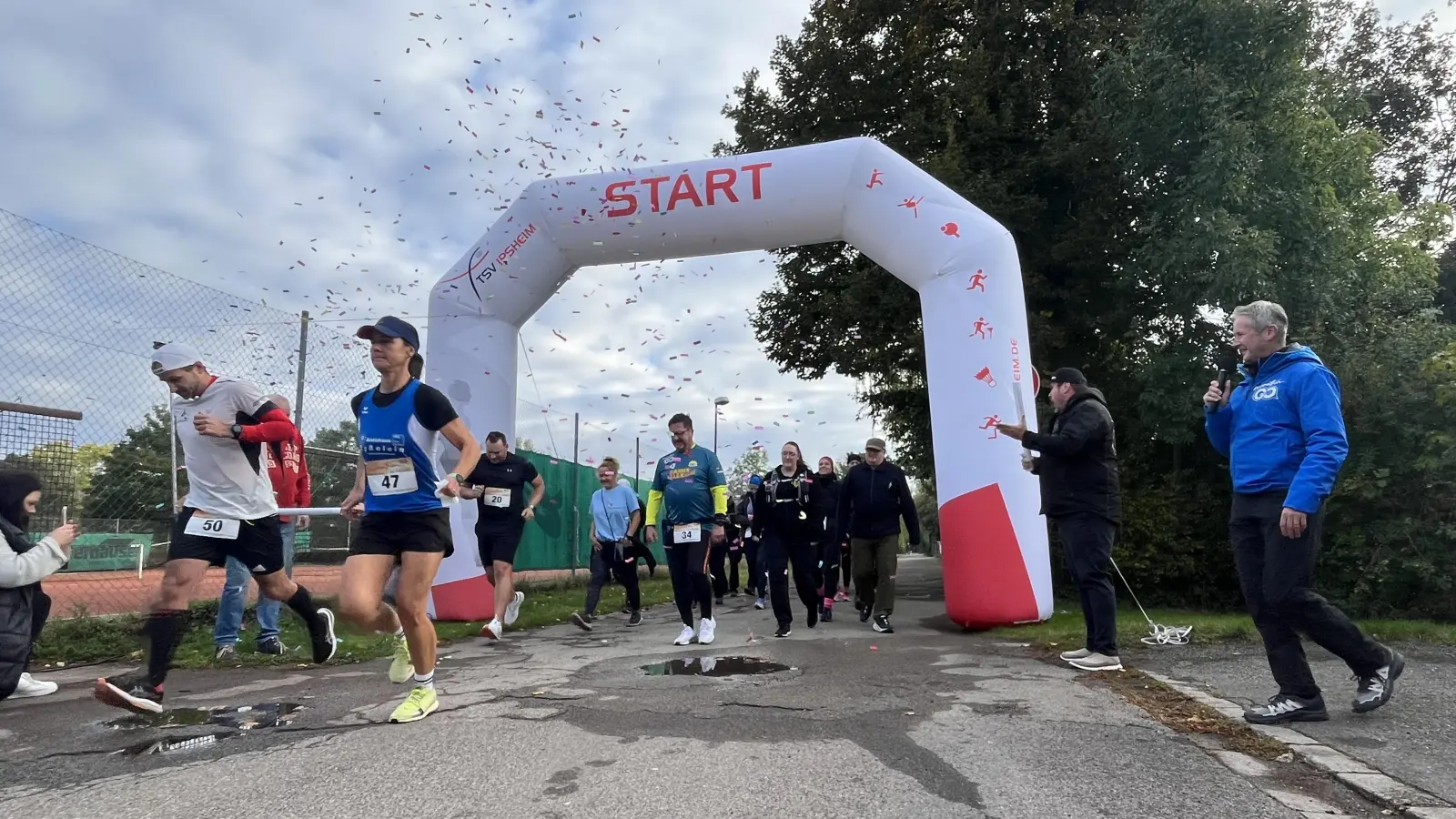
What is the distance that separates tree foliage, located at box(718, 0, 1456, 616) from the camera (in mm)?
8820

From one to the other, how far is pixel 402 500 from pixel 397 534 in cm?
18

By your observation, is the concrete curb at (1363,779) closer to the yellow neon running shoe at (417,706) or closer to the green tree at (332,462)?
the yellow neon running shoe at (417,706)

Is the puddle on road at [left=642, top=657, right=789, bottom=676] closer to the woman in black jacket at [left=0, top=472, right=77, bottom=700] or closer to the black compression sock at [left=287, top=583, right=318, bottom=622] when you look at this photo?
the black compression sock at [left=287, top=583, right=318, bottom=622]

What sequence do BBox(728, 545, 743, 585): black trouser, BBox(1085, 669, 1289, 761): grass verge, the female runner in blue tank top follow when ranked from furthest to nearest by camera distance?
BBox(728, 545, 743, 585): black trouser, the female runner in blue tank top, BBox(1085, 669, 1289, 761): grass verge

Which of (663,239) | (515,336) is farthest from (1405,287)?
(515,336)

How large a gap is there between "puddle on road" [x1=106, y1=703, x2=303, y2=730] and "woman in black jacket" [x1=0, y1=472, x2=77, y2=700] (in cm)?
87

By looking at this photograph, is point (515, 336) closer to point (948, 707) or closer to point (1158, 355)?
point (948, 707)

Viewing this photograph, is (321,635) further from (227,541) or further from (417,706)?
(417,706)

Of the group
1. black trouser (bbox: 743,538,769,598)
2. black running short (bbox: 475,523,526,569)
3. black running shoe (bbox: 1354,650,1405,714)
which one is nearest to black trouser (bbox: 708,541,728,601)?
black trouser (bbox: 743,538,769,598)

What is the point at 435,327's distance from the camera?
31.7 feet

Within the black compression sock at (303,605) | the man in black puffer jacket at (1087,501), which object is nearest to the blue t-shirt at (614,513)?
the black compression sock at (303,605)

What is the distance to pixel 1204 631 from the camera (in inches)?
276

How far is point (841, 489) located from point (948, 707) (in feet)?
14.8

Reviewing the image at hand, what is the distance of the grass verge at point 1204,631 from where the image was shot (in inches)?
267
